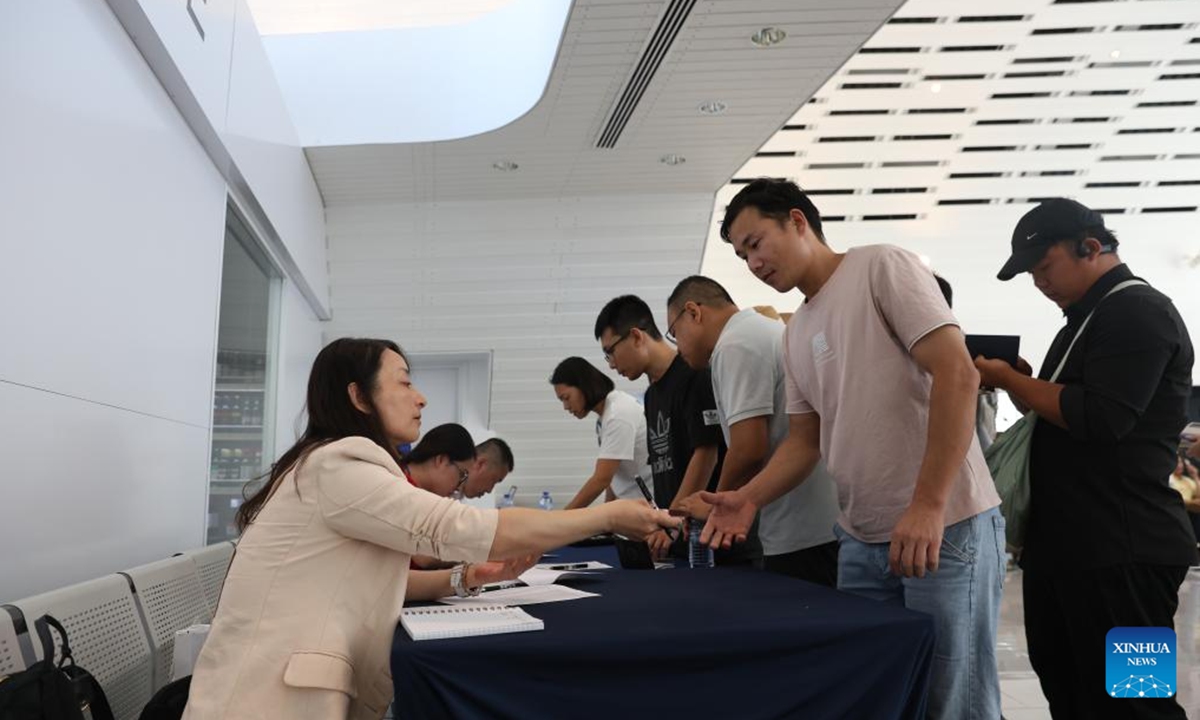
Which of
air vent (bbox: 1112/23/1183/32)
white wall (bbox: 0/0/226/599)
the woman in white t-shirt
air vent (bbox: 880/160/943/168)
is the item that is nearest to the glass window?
white wall (bbox: 0/0/226/599)

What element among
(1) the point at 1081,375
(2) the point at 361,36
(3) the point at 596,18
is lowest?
(1) the point at 1081,375

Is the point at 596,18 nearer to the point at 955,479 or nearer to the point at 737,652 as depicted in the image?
the point at 955,479

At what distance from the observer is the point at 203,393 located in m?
3.76

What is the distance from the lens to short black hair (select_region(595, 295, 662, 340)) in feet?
11.8

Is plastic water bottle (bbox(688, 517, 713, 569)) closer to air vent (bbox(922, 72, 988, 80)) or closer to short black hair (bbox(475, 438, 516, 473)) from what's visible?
short black hair (bbox(475, 438, 516, 473))

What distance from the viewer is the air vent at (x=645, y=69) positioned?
488 cm

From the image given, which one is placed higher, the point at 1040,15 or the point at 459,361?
the point at 1040,15

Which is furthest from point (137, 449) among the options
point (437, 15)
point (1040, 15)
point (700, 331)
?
point (1040, 15)

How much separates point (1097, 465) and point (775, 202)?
953 millimetres

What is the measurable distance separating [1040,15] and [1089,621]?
10327mm

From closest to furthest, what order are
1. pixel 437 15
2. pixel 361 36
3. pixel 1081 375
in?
pixel 1081 375
pixel 361 36
pixel 437 15

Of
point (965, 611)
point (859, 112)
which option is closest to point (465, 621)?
point (965, 611)

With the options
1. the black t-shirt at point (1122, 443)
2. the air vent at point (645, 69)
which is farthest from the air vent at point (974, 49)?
the black t-shirt at point (1122, 443)

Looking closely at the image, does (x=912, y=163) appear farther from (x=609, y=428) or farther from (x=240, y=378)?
(x=240, y=378)
